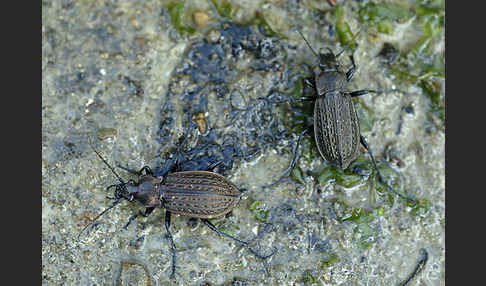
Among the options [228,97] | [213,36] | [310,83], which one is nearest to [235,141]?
[228,97]

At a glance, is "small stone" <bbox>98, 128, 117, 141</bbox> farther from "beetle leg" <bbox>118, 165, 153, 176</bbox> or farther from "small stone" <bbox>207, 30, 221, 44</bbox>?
"small stone" <bbox>207, 30, 221, 44</bbox>

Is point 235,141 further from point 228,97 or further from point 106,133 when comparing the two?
point 106,133

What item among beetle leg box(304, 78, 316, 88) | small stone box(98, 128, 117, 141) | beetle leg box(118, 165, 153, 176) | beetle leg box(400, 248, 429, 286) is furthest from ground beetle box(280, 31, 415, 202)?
small stone box(98, 128, 117, 141)

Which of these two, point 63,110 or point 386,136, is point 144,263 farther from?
point 386,136

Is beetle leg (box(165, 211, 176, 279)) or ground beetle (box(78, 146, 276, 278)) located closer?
ground beetle (box(78, 146, 276, 278))

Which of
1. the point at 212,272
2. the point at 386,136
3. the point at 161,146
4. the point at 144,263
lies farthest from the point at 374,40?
the point at 144,263
